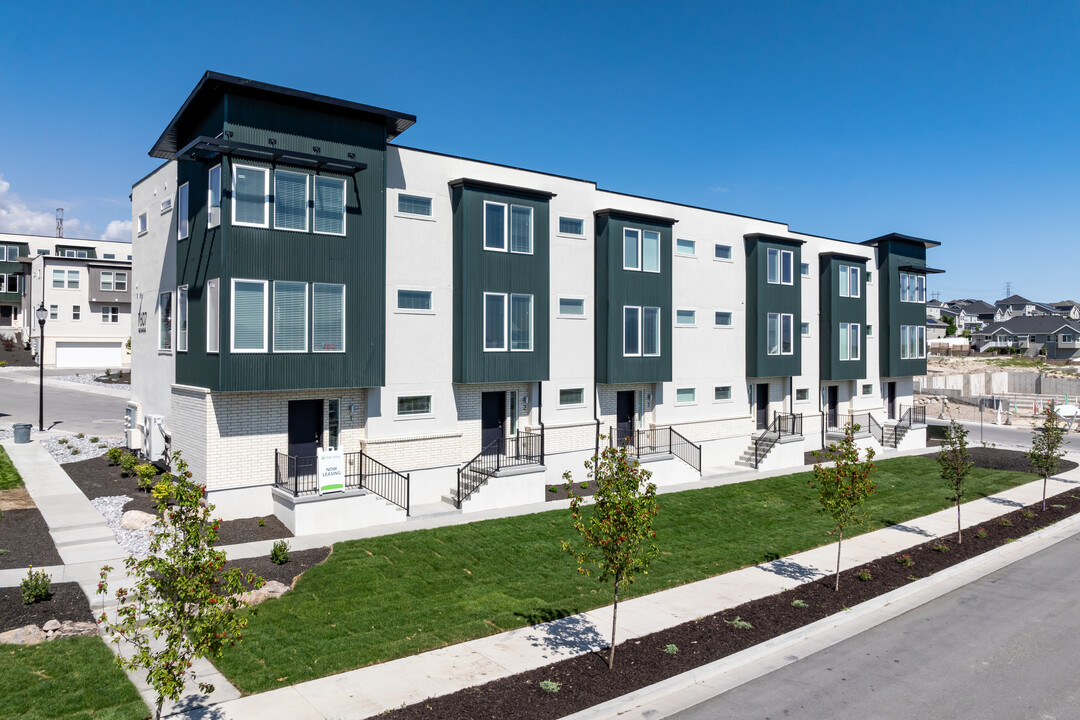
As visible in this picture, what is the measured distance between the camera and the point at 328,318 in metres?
18.6

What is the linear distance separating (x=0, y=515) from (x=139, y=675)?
10.6 metres

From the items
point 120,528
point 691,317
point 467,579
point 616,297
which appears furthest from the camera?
point 691,317

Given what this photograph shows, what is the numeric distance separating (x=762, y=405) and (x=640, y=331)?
31.9 ft

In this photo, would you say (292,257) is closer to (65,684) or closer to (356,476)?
(356,476)

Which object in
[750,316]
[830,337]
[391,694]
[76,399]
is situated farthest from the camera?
[76,399]

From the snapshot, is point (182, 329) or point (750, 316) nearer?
point (182, 329)

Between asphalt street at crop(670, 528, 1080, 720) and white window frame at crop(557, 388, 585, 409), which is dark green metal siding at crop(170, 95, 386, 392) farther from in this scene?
asphalt street at crop(670, 528, 1080, 720)

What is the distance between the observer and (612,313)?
81.1ft

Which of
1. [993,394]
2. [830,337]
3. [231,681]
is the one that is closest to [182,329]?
[231,681]

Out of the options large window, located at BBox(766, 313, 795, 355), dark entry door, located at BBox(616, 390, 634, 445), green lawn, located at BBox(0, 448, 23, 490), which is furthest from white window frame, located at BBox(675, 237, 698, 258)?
green lawn, located at BBox(0, 448, 23, 490)

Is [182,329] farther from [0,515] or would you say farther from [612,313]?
[612,313]

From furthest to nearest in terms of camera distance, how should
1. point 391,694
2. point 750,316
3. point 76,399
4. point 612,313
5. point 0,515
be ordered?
point 76,399
point 750,316
point 612,313
point 0,515
point 391,694

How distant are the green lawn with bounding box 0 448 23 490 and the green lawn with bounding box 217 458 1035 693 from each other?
11.1 m

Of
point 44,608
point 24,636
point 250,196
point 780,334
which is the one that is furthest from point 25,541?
point 780,334
